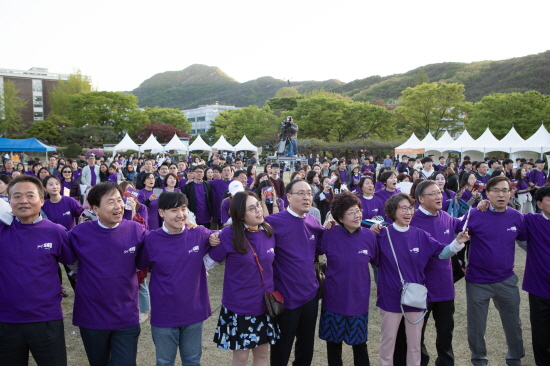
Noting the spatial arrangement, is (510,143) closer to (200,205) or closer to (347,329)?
(200,205)

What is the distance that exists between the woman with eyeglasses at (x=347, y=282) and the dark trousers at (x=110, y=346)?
1.50 metres

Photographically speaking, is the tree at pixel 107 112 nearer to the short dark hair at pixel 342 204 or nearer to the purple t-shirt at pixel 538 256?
the short dark hair at pixel 342 204

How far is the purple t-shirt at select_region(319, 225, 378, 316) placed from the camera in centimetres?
293

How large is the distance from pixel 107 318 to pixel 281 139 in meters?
17.1

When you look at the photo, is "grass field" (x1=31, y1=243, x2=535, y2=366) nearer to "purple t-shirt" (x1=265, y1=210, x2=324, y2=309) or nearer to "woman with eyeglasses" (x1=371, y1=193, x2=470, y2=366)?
"woman with eyeglasses" (x1=371, y1=193, x2=470, y2=366)

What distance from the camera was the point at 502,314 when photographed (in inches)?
133

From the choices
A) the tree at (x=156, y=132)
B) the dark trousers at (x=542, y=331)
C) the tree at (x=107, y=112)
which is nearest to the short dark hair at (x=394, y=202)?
the dark trousers at (x=542, y=331)

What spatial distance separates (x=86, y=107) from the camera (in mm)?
52469

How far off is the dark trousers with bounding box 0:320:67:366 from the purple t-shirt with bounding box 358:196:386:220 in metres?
3.88

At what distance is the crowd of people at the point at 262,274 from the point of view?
2490 mm

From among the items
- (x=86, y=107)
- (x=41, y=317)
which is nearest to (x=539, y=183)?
(x=41, y=317)

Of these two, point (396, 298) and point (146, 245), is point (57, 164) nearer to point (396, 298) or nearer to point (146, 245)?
point (146, 245)

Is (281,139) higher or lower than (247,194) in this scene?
higher

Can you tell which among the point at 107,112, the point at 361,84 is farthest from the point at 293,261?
the point at 361,84
